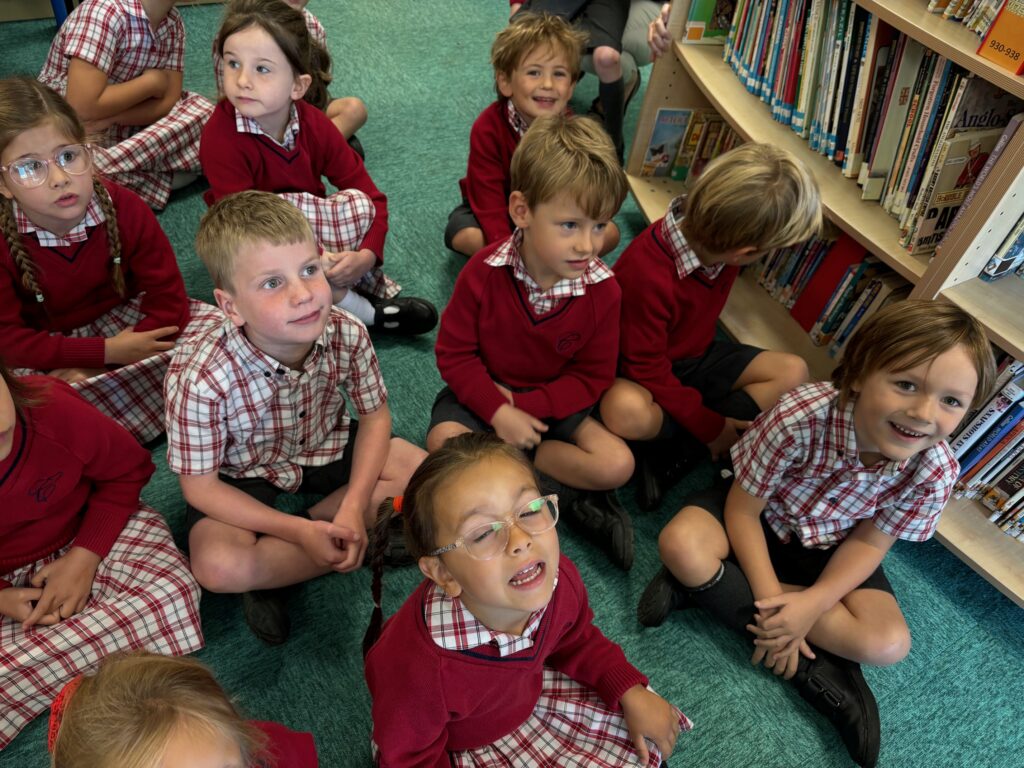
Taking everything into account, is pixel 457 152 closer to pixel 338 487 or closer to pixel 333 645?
pixel 338 487

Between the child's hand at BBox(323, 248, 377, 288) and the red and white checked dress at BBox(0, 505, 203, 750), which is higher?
the child's hand at BBox(323, 248, 377, 288)

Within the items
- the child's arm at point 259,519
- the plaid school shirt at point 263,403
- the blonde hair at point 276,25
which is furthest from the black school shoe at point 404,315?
the child's arm at point 259,519

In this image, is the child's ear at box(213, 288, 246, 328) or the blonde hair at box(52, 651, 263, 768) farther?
the child's ear at box(213, 288, 246, 328)

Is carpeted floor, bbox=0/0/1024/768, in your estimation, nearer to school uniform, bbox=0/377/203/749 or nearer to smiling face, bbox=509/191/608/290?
school uniform, bbox=0/377/203/749

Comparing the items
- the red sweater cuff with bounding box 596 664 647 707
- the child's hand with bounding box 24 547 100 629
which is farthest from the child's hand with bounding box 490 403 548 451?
the child's hand with bounding box 24 547 100 629

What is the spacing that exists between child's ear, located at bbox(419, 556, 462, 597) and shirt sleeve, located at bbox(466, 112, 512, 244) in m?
1.16

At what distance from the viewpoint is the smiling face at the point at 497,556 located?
89 cm

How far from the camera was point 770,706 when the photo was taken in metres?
1.35

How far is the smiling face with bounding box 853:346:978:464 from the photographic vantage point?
1105 millimetres

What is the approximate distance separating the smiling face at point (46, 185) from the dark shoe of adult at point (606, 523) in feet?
3.61

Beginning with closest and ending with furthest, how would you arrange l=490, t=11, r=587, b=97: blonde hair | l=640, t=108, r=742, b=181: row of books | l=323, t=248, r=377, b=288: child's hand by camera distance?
l=323, t=248, r=377, b=288: child's hand → l=490, t=11, r=587, b=97: blonde hair → l=640, t=108, r=742, b=181: row of books

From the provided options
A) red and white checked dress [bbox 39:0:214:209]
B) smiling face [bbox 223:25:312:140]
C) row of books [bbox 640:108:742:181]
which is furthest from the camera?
row of books [bbox 640:108:742:181]

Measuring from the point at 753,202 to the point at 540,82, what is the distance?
701 mm

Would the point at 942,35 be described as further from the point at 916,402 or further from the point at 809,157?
the point at 916,402
